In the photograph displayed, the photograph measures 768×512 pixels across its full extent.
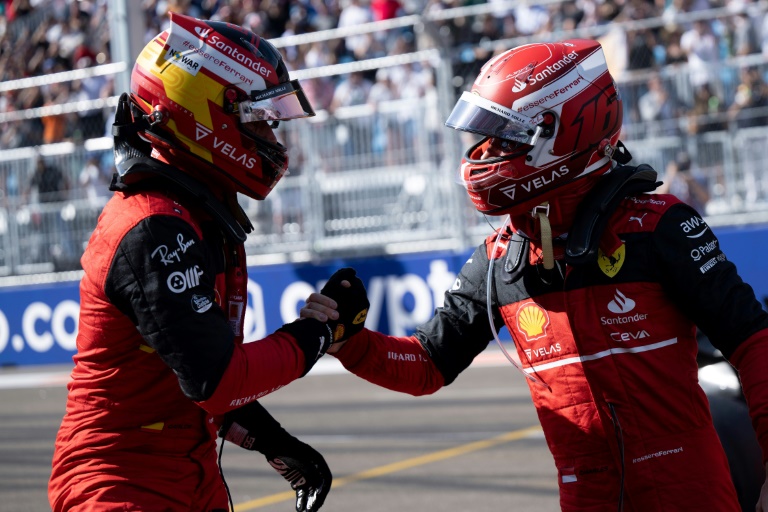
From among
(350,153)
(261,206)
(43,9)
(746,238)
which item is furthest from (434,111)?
(43,9)

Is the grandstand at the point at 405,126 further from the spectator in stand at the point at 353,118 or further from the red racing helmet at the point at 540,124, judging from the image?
the red racing helmet at the point at 540,124

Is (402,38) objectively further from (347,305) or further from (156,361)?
(156,361)

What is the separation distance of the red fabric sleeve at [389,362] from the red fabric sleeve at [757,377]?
3.31 feet

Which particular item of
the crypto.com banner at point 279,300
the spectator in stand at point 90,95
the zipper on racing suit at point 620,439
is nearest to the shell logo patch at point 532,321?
the zipper on racing suit at point 620,439

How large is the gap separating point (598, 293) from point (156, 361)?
122 centimetres

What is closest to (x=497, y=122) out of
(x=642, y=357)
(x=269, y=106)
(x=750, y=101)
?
(x=269, y=106)

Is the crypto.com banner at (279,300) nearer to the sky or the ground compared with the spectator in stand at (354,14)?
nearer to the ground

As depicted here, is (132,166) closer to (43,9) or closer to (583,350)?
(583,350)

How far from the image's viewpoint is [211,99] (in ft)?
10.9

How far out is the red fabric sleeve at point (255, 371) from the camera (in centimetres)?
296

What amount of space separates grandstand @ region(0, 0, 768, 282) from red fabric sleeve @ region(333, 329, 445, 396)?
8.54 metres

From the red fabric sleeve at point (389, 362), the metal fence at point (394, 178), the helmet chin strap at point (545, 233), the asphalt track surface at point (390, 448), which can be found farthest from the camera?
the metal fence at point (394, 178)

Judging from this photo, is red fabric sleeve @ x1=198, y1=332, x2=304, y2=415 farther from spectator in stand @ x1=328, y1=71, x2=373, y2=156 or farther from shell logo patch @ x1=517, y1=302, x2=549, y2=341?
spectator in stand @ x1=328, y1=71, x2=373, y2=156

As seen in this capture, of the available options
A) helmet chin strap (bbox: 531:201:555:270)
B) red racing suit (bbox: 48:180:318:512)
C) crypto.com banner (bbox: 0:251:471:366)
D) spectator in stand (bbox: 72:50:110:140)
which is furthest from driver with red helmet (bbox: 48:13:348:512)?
spectator in stand (bbox: 72:50:110:140)
